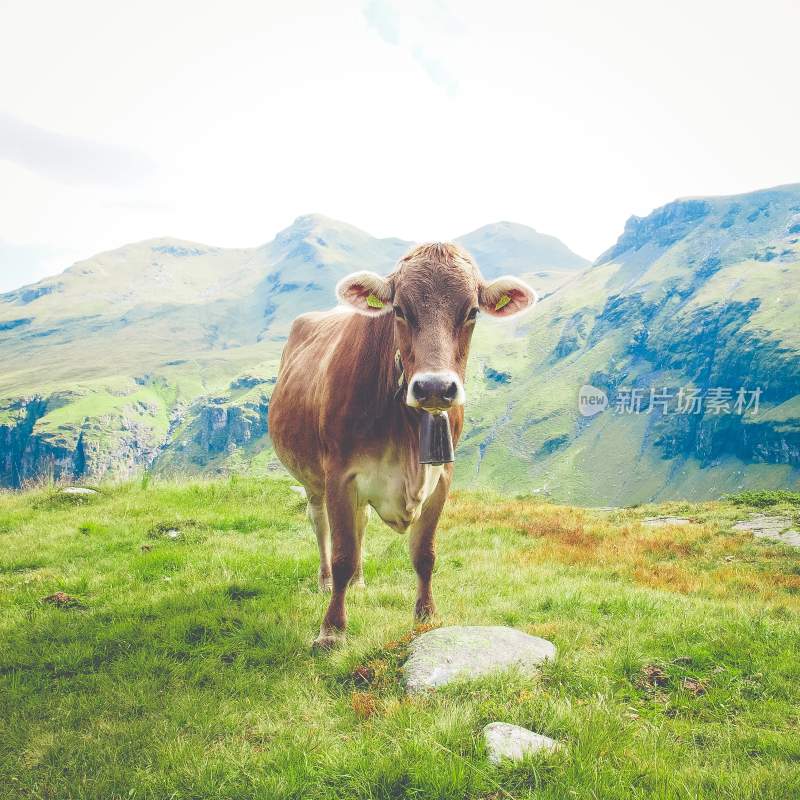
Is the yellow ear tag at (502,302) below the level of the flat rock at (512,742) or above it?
above

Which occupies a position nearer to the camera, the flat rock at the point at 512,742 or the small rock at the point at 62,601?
the flat rock at the point at 512,742

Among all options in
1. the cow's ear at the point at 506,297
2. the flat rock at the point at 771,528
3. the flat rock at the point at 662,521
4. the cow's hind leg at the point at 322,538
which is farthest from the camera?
the flat rock at the point at 662,521

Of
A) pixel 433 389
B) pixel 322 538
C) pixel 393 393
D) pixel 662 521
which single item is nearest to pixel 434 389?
pixel 433 389

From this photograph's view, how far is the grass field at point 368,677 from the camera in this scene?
3906mm

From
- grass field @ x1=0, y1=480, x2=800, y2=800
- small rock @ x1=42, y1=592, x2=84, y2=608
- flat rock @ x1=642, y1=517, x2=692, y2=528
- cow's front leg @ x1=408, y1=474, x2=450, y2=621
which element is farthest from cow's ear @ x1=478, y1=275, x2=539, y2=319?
flat rock @ x1=642, y1=517, x2=692, y2=528

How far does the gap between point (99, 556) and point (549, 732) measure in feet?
27.6

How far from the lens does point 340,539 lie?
6262mm

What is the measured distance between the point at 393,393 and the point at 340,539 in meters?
1.73

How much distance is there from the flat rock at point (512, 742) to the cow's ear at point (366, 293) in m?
3.72

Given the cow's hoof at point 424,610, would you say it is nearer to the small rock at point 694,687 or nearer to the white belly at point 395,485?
the white belly at point 395,485

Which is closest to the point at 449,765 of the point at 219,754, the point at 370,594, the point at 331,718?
the point at 331,718

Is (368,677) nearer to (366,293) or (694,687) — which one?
(694,687)

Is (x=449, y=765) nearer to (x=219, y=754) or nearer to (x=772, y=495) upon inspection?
(x=219, y=754)

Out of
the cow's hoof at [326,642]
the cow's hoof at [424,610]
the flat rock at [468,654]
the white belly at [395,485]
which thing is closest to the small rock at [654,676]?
the flat rock at [468,654]
